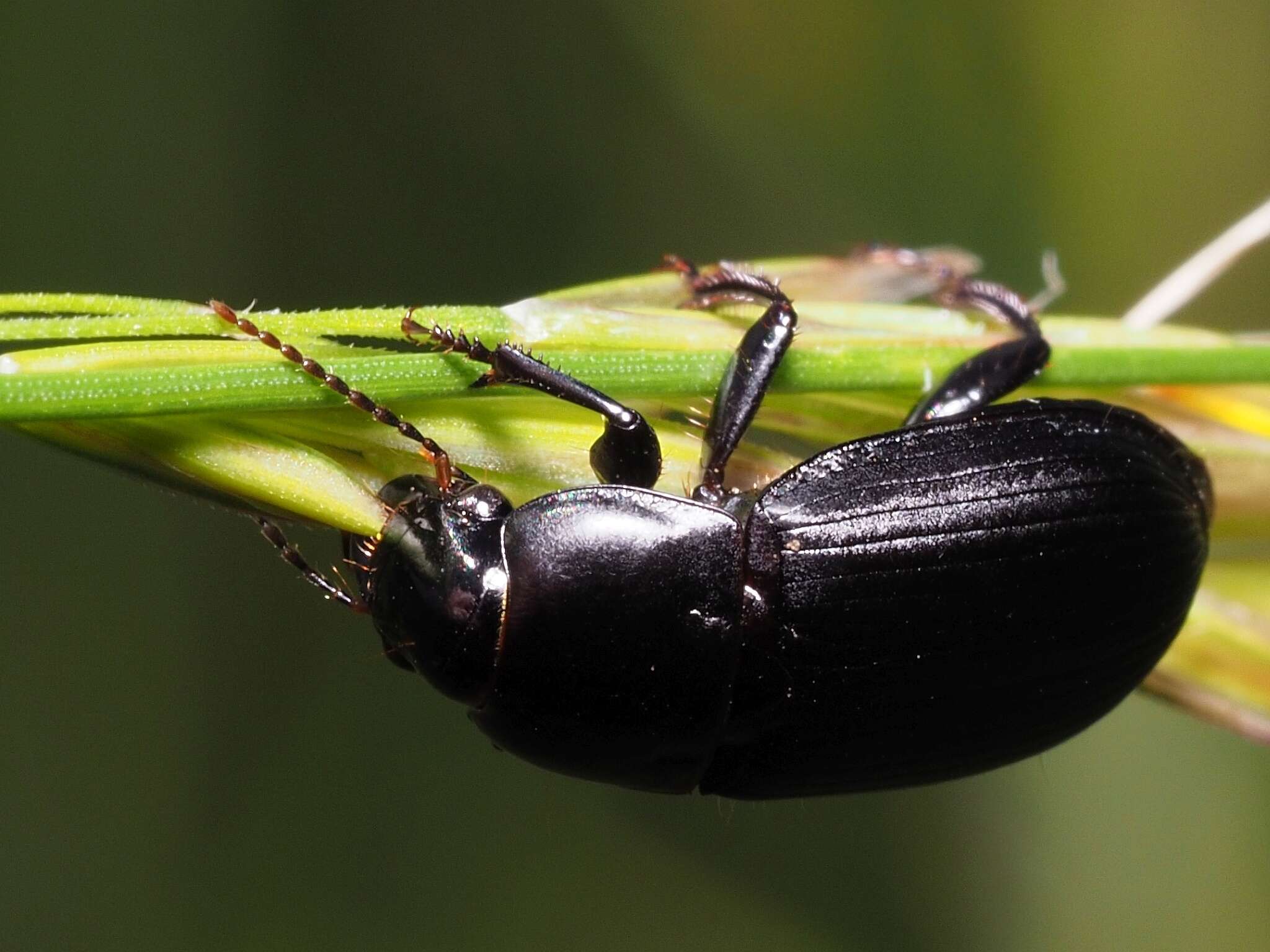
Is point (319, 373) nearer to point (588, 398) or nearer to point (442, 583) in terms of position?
point (588, 398)

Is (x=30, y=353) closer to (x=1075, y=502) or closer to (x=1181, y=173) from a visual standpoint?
(x=1075, y=502)

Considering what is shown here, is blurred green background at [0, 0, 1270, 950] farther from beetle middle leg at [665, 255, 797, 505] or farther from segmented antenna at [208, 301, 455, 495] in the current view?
segmented antenna at [208, 301, 455, 495]

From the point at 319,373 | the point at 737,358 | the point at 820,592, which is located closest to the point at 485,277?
the point at 820,592

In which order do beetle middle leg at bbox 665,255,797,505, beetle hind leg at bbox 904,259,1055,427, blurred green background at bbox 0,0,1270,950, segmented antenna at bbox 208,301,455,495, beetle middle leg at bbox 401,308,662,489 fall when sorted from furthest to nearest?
1. blurred green background at bbox 0,0,1270,950
2. beetle hind leg at bbox 904,259,1055,427
3. beetle middle leg at bbox 665,255,797,505
4. beetle middle leg at bbox 401,308,662,489
5. segmented antenna at bbox 208,301,455,495

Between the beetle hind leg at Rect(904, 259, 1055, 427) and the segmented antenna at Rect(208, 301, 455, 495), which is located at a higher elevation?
the beetle hind leg at Rect(904, 259, 1055, 427)

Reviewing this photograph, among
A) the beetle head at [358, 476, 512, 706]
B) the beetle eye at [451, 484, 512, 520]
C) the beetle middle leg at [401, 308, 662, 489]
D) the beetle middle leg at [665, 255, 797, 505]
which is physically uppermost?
the beetle middle leg at [665, 255, 797, 505]

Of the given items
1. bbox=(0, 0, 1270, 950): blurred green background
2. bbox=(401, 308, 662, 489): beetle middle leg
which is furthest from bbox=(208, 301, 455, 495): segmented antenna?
bbox=(0, 0, 1270, 950): blurred green background

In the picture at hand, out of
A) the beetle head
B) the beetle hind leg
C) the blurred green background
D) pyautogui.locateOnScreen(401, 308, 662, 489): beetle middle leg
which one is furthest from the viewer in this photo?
the blurred green background
